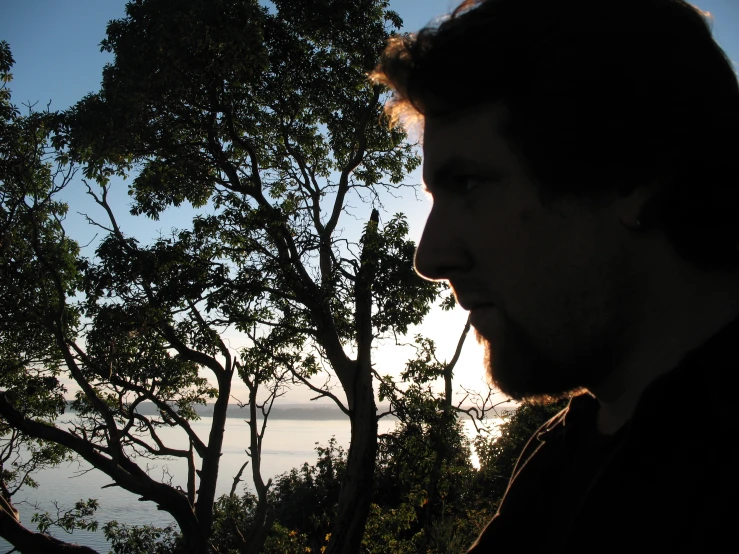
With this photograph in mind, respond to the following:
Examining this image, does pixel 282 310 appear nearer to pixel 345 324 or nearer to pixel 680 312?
pixel 345 324

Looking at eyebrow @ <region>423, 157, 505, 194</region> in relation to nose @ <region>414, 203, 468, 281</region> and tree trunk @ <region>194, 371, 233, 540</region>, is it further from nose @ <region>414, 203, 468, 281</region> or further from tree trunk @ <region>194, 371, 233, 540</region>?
tree trunk @ <region>194, 371, 233, 540</region>

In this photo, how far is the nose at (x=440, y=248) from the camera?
33.9 inches

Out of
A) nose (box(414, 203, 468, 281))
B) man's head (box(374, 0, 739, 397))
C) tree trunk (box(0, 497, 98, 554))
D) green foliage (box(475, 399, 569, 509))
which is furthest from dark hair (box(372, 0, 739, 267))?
green foliage (box(475, 399, 569, 509))

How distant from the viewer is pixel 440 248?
0.87 metres

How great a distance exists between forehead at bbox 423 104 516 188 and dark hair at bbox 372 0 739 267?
0.02 m

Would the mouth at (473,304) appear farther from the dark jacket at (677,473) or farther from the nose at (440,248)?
the dark jacket at (677,473)

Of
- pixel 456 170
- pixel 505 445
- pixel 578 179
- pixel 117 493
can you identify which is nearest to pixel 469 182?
pixel 456 170

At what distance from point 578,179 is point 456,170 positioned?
19 centimetres

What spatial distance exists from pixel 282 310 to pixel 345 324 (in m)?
1.34

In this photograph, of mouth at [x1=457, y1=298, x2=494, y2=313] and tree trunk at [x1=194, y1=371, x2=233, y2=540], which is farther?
tree trunk at [x1=194, y1=371, x2=233, y2=540]

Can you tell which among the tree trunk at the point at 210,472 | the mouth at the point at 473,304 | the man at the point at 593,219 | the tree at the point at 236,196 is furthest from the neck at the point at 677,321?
the tree trunk at the point at 210,472

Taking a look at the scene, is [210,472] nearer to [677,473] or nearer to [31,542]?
[31,542]

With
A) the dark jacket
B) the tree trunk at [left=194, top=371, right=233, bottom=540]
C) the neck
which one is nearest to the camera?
the dark jacket

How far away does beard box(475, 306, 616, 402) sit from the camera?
792 mm
